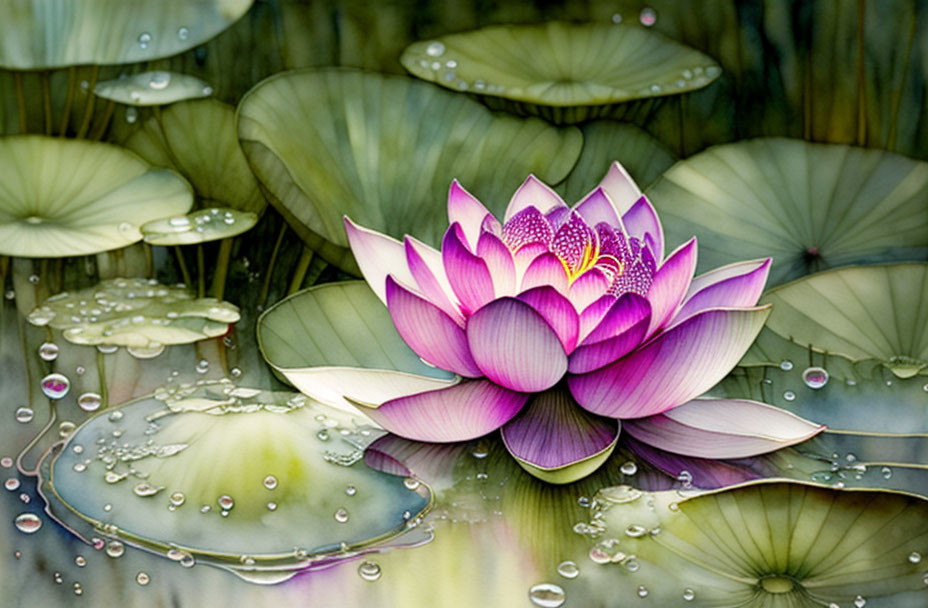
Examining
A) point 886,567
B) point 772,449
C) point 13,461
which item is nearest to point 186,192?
point 13,461

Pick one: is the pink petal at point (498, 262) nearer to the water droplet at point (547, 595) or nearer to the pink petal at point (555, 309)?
the pink petal at point (555, 309)

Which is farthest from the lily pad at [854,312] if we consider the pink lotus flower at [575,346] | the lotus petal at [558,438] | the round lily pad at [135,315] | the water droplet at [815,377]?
the round lily pad at [135,315]

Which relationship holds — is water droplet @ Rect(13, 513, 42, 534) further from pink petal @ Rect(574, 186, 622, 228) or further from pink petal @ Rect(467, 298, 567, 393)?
pink petal @ Rect(574, 186, 622, 228)

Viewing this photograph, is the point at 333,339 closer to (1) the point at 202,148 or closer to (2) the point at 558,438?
(2) the point at 558,438

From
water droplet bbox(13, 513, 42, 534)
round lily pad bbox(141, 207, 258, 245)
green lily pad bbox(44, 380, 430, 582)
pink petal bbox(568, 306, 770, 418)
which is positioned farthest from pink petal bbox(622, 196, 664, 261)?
water droplet bbox(13, 513, 42, 534)

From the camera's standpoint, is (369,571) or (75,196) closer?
(369,571)

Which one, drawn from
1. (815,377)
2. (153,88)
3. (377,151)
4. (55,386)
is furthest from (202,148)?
(815,377)

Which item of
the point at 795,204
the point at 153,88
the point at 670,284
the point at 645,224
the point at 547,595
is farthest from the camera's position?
the point at 153,88
